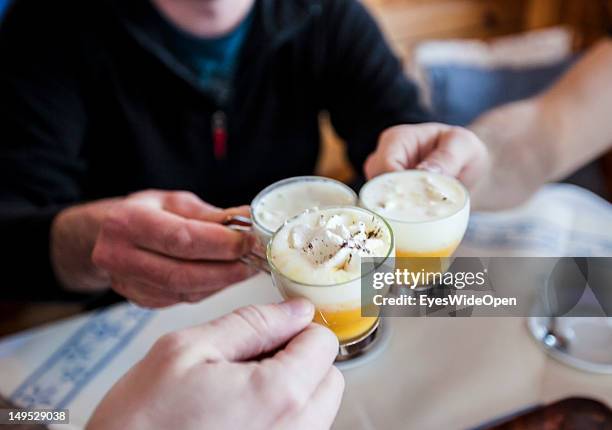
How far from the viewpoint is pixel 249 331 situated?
0.47 m

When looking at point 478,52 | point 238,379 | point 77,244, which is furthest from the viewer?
point 478,52

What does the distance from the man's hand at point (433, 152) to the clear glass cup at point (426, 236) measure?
0.05m

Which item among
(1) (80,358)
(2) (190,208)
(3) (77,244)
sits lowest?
(1) (80,358)

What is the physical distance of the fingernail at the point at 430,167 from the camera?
2.18 feet

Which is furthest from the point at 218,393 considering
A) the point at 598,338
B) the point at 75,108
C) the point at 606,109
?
the point at 606,109

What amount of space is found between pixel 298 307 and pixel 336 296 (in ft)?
0.11

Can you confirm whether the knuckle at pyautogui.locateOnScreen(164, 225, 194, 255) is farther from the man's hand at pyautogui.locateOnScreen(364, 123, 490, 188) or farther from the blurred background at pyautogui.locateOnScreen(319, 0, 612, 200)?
the blurred background at pyautogui.locateOnScreen(319, 0, 612, 200)

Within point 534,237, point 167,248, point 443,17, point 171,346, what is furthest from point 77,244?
point 443,17

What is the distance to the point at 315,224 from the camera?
1.84ft

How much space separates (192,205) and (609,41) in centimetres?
96

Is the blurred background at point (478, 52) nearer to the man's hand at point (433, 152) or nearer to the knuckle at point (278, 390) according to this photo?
the man's hand at point (433, 152)

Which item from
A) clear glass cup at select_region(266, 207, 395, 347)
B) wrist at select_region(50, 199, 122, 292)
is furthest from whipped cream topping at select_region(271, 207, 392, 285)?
wrist at select_region(50, 199, 122, 292)

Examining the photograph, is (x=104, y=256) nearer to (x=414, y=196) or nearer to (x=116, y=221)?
(x=116, y=221)

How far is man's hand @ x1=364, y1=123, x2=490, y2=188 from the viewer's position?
69cm
